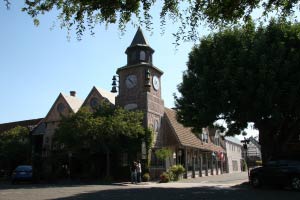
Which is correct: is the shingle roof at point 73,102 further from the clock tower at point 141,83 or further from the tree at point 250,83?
the tree at point 250,83

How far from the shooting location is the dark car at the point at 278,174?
16656 mm

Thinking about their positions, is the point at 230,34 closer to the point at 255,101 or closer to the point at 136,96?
the point at 255,101

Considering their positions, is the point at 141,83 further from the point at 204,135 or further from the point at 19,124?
the point at 19,124

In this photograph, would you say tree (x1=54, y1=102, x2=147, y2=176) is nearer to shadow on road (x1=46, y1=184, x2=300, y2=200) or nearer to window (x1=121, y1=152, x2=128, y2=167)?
window (x1=121, y1=152, x2=128, y2=167)

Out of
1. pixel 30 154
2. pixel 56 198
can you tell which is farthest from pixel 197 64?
pixel 30 154

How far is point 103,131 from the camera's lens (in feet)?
→ 89.4

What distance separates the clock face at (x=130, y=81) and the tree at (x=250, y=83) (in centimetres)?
1239

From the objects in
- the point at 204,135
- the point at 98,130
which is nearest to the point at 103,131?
the point at 98,130

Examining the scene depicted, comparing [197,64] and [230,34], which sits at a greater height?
[230,34]

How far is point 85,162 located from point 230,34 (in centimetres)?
1863

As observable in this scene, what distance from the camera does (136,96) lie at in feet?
109

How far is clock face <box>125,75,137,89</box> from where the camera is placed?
33.8 meters

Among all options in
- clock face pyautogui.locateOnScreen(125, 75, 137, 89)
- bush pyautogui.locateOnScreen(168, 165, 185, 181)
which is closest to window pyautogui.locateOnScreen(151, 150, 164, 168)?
bush pyautogui.locateOnScreen(168, 165, 185, 181)

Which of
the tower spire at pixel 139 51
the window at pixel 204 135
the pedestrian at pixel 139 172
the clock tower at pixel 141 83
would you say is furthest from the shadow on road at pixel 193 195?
the window at pixel 204 135
